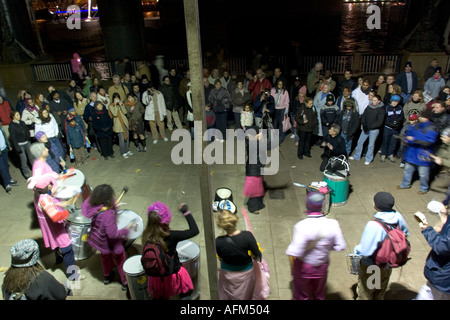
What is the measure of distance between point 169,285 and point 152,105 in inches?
257

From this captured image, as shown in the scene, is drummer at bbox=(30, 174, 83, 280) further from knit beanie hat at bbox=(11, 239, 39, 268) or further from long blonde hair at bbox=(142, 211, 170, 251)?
long blonde hair at bbox=(142, 211, 170, 251)

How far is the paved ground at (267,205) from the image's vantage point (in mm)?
5388

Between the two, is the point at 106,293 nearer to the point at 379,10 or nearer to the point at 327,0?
the point at 379,10

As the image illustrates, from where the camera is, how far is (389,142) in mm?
8664

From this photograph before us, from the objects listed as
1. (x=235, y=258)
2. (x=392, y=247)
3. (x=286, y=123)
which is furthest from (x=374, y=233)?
(x=286, y=123)

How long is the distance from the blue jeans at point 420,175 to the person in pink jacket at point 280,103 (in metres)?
3.50

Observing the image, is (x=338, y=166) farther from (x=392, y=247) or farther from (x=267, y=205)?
(x=392, y=247)

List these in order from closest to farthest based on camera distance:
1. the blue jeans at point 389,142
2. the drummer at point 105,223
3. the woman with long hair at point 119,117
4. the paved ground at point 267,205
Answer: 1. the drummer at point 105,223
2. the paved ground at point 267,205
3. the blue jeans at point 389,142
4. the woman with long hair at point 119,117

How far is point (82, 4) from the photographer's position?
39.8m

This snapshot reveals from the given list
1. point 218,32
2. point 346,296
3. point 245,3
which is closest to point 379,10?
point 245,3

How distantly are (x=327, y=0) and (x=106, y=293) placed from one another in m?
44.0

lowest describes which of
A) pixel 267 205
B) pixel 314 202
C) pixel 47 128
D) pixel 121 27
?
pixel 267 205

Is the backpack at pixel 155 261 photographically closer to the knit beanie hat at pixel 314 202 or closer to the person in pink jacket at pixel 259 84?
the knit beanie hat at pixel 314 202

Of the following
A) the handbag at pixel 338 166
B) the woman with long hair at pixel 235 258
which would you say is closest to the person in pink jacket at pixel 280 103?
the handbag at pixel 338 166
